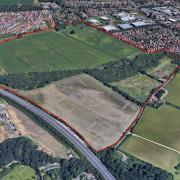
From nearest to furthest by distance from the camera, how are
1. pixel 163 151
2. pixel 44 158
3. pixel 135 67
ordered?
pixel 44 158 < pixel 163 151 < pixel 135 67

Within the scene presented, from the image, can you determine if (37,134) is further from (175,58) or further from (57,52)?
(175,58)

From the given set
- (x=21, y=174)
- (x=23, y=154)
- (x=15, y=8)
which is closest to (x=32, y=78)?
(x=23, y=154)

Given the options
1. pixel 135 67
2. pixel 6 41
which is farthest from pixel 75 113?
pixel 6 41

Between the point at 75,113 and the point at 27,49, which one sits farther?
the point at 27,49

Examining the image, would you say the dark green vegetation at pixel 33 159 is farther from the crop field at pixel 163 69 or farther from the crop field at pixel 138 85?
the crop field at pixel 163 69

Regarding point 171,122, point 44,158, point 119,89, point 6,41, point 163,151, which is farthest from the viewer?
point 6,41

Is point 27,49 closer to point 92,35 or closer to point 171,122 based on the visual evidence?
point 92,35

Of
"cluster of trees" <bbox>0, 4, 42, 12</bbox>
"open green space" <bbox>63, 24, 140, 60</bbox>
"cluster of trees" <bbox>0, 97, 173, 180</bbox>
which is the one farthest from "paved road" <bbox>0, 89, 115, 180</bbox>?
"cluster of trees" <bbox>0, 4, 42, 12</bbox>
